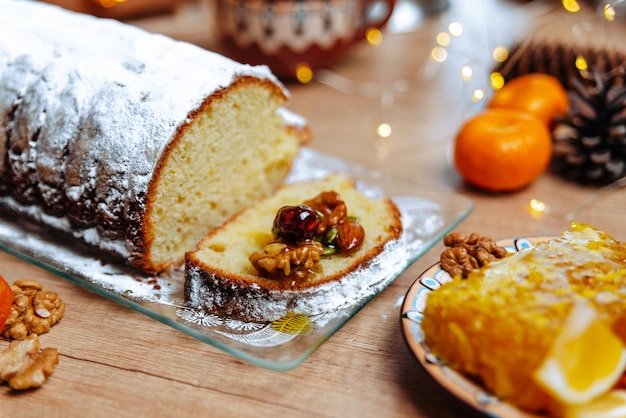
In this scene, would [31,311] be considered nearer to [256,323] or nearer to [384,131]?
[256,323]

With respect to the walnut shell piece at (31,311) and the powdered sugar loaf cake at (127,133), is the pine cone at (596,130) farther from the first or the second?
the walnut shell piece at (31,311)

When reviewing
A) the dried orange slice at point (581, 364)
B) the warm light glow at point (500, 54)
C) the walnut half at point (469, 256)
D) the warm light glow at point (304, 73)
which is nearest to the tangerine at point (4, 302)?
the walnut half at point (469, 256)

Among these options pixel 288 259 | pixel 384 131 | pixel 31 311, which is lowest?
pixel 31 311

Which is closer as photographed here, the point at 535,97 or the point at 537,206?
the point at 537,206

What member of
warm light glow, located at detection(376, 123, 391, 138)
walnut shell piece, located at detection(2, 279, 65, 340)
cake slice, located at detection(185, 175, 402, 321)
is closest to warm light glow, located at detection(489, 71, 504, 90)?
warm light glow, located at detection(376, 123, 391, 138)

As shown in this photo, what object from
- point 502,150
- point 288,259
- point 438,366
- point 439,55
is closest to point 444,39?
point 439,55

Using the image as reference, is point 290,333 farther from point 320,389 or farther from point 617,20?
point 617,20

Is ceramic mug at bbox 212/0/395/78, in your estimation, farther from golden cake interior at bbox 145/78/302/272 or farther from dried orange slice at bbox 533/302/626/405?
dried orange slice at bbox 533/302/626/405
